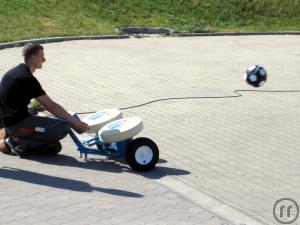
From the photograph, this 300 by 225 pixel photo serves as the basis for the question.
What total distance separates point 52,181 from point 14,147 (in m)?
1.00

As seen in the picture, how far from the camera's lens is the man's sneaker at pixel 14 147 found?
8.09 m

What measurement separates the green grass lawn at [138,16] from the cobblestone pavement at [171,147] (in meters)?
3.06

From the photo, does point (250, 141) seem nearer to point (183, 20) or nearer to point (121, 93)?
point (121, 93)

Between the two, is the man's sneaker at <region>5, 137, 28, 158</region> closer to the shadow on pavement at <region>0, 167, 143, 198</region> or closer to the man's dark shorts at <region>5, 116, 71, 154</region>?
the man's dark shorts at <region>5, 116, 71, 154</region>

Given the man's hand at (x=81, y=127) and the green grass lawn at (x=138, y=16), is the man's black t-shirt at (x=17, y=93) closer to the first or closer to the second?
the man's hand at (x=81, y=127)

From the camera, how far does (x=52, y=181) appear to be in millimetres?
7332

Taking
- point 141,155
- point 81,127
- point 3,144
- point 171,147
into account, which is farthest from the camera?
point 171,147

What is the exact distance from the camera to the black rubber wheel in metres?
7.70

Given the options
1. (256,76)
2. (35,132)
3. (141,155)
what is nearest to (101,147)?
(141,155)

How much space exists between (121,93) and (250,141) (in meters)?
3.69

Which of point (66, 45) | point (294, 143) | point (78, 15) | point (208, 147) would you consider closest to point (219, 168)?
point (208, 147)

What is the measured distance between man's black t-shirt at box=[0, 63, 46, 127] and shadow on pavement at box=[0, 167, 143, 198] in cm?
62

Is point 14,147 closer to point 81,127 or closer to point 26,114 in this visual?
point 26,114

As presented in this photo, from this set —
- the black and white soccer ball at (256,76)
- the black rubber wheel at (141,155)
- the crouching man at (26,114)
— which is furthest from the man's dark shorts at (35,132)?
the black and white soccer ball at (256,76)
